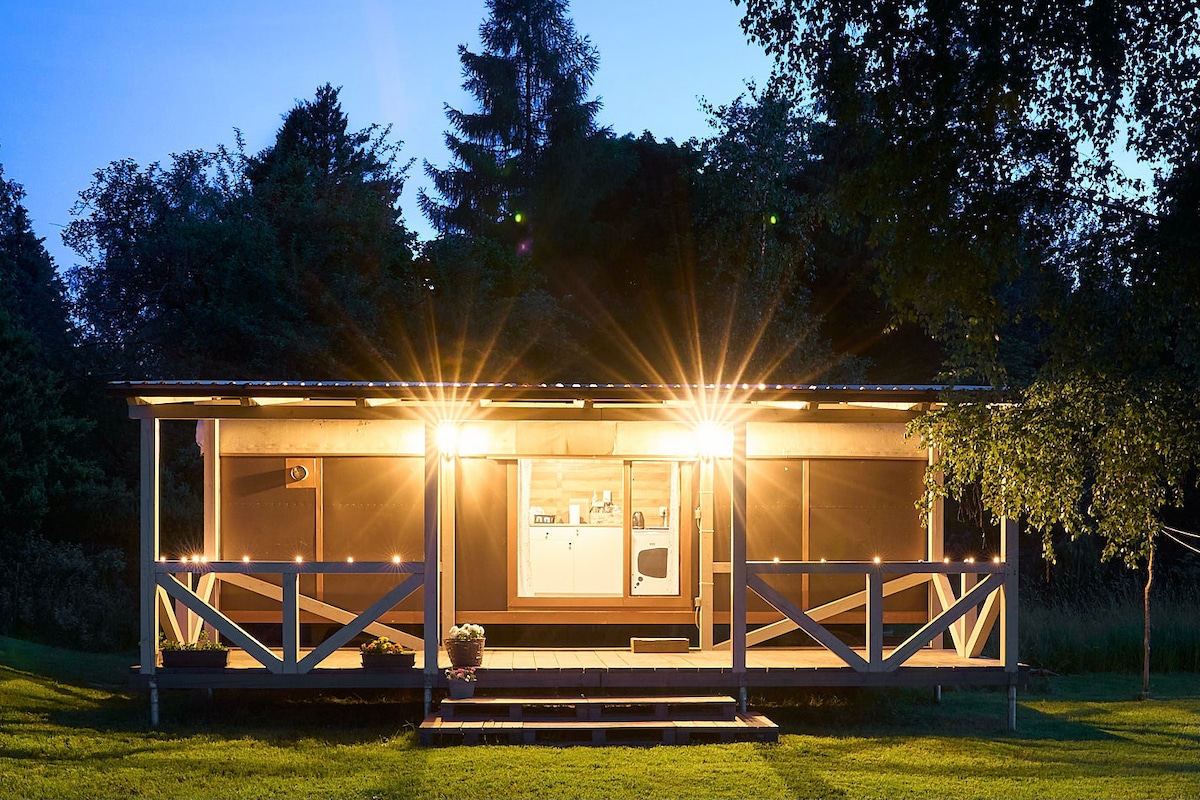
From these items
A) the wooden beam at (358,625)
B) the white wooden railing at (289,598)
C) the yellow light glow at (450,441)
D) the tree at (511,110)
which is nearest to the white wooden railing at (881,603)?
the wooden beam at (358,625)

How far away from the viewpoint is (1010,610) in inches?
353

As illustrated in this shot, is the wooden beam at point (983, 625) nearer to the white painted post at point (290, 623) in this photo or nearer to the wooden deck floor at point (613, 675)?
the wooden deck floor at point (613, 675)

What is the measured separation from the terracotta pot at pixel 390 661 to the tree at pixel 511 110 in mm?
19777

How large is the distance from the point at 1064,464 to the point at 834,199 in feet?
7.53

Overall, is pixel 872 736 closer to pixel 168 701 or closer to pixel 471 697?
pixel 471 697

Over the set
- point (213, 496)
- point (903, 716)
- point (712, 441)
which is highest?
point (712, 441)

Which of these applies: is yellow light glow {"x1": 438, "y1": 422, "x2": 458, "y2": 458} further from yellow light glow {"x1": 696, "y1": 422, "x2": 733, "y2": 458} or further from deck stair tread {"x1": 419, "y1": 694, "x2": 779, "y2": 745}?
deck stair tread {"x1": 419, "y1": 694, "x2": 779, "y2": 745}

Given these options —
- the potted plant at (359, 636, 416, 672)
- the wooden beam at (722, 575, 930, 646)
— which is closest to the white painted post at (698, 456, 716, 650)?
the wooden beam at (722, 575, 930, 646)

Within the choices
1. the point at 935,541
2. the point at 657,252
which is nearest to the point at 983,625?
the point at 935,541

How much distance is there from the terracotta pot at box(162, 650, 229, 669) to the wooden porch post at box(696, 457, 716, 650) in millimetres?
3793

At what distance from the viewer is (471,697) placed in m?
8.63

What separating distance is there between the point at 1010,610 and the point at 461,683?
4.01 m

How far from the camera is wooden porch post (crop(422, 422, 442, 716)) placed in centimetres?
859

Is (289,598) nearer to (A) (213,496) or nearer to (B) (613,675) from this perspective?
(A) (213,496)
